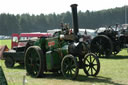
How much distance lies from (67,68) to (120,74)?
6.45 feet

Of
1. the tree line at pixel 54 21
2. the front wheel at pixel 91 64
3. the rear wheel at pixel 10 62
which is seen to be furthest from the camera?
the tree line at pixel 54 21

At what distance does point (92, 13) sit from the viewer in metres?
115

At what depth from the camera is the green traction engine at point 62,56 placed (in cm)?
816

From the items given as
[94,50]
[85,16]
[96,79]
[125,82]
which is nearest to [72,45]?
[96,79]

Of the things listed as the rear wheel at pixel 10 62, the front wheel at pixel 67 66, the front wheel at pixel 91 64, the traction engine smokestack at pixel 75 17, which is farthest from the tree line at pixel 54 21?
the front wheel at pixel 67 66

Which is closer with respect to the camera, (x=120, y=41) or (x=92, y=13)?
(x=120, y=41)

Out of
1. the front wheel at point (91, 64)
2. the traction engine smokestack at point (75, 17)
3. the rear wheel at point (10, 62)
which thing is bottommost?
the rear wheel at point (10, 62)

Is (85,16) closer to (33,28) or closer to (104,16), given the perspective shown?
(104,16)

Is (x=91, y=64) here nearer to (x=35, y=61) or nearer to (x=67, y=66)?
(x=67, y=66)

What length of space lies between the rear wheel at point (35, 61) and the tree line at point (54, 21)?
9314cm

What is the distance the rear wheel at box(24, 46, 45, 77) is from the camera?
8703 mm

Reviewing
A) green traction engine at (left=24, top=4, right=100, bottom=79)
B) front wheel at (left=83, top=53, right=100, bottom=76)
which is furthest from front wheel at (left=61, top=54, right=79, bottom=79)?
front wheel at (left=83, top=53, right=100, bottom=76)

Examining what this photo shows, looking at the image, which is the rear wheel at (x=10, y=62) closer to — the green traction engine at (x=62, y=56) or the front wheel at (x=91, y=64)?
the green traction engine at (x=62, y=56)

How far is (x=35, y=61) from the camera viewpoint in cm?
914
